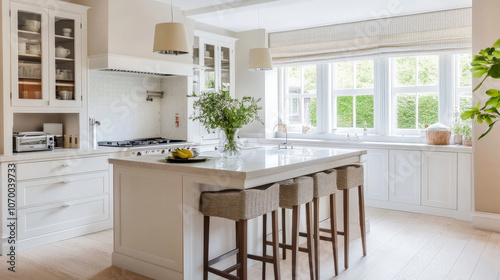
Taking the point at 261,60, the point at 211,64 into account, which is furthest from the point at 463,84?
the point at 211,64

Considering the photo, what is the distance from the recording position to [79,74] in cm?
470

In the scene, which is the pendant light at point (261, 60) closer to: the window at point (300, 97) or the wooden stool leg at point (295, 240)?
the wooden stool leg at point (295, 240)

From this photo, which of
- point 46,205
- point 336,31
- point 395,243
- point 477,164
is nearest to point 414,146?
point 477,164

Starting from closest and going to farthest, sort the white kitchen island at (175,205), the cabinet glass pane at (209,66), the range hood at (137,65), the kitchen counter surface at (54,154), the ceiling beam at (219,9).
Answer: the white kitchen island at (175,205)
the kitchen counter surface at (54,154)
the range hood at (137,65)
the ceiling beam at (219,9)
the cabinet glass pane at (209,66)

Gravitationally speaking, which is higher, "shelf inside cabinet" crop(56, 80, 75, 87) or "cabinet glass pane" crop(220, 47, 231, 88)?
"cabinet glass pane" crop(220, 47, 231, 88)

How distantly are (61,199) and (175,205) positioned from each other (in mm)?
1839

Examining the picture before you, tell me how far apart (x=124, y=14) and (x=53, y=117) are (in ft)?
4.93

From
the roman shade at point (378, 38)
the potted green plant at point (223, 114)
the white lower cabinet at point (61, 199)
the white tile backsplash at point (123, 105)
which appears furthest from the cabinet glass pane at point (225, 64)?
the potted green plant at point (223, 114)

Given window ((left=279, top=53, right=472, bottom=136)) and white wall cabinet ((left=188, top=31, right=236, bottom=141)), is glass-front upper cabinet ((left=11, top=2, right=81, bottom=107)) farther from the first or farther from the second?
window ((left=279, top=53, right=472, bottom=136))

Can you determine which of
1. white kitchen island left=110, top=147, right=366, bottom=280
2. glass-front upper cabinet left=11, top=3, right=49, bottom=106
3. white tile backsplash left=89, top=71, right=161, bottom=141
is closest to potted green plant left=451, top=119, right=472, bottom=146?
white kitchen island left=110, top=147, right=366, bottom=280

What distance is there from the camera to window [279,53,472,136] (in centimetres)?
558

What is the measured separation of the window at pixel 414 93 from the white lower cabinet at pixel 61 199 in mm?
4126

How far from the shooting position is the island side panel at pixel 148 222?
3076mm

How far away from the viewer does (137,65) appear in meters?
5.05
